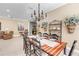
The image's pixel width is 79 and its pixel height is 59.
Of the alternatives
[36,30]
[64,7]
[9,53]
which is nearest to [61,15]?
[64,7]

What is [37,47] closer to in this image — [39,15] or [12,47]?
[12,47]

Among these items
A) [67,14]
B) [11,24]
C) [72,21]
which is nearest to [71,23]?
[72,21]

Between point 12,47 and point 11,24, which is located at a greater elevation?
point 11,24

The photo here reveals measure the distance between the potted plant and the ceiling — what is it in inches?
10.3

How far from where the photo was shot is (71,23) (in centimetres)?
205

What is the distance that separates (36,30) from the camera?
205cm

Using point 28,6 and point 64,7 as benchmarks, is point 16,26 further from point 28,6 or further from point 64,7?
point 64,7

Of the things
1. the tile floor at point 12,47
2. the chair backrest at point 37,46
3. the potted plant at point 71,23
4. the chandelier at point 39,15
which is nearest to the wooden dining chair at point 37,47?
the chair backrest at point 37,46

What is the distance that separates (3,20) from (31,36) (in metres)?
0.46

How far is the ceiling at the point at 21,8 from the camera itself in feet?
6.61

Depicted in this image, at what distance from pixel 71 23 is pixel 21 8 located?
76cm

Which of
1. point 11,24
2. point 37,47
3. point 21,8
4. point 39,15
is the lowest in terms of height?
point 37,47

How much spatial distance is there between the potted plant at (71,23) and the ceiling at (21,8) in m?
0.26

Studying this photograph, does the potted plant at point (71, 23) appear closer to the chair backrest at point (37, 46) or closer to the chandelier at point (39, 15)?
the chandelier at point (39, 15)
